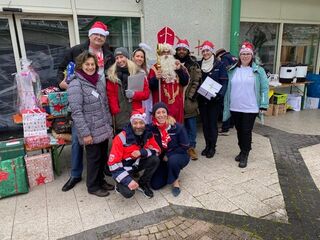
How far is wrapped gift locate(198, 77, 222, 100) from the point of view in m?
3.80

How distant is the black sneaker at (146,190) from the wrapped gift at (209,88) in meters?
1.56

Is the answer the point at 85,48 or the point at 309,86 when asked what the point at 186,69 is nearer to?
the point at 85,48

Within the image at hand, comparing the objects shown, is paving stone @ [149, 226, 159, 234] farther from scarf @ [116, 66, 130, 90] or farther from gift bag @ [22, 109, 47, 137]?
gift bag @ [22, 109, 47, 137]

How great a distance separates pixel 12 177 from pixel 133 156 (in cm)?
145

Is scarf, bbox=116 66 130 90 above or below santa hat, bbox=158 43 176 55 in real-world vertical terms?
below

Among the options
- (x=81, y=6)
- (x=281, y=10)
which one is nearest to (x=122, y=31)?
(x=81, y=6)

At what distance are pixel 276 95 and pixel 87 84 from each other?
523cm

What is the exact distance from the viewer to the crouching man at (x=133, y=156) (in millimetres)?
2881

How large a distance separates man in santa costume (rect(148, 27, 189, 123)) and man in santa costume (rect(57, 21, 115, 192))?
0.60 metres

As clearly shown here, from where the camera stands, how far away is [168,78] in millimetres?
3523

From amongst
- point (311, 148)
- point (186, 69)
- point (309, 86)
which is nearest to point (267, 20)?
point (309, 86)

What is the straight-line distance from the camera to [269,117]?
6508mm

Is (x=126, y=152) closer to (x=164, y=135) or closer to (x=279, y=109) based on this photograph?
(x=164, y=135)

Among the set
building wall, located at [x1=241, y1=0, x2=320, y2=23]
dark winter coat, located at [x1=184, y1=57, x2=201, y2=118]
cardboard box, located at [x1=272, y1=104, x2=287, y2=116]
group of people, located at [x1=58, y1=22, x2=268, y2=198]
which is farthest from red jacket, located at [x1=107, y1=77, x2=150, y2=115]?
cardboard box, located at [x1=272, y1=104, x2=287, y2=116]
